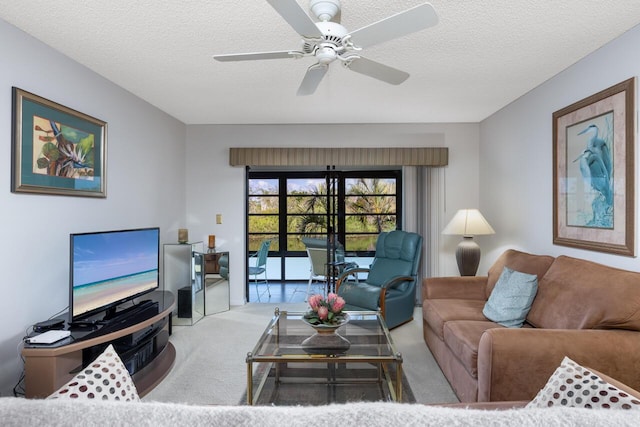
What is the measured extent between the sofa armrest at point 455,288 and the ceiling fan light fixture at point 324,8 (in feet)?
8.28

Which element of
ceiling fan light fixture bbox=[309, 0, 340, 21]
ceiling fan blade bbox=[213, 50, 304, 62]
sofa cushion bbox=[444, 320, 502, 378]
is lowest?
sofa cushion bbox=[444, 320, 502, 378]

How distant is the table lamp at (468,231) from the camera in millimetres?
3814

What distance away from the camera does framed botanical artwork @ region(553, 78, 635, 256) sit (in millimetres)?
2320

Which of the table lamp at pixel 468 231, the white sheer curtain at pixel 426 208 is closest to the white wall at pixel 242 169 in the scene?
the white sheer curtain at pixel 426 208

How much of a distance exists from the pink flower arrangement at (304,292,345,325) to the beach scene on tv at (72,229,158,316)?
148 centimetres

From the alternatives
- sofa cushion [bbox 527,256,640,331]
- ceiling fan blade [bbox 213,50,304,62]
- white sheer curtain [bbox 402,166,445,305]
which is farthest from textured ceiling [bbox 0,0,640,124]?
sofa cushion [bbox 527,256,640,331]

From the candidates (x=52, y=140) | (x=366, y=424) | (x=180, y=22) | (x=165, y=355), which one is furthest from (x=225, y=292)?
(x=366, y=424)

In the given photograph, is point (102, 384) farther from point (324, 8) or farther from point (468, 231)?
point (468, 231)

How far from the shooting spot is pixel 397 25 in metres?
1.60

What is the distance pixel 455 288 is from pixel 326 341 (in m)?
1.49

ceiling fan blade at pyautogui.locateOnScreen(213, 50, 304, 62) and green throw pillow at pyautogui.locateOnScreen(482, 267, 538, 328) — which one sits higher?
ceiling fan blade at pyautogui.locateOnScreen(213, 50, 304, 62)

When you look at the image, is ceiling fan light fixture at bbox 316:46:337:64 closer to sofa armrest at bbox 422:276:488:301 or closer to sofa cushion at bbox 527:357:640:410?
sofa cushion at bbox 527:357:640:410

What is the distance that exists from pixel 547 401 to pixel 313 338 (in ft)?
5.73

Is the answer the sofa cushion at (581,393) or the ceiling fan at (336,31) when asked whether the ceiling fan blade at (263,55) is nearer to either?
the ceiling fan at (336,31)
